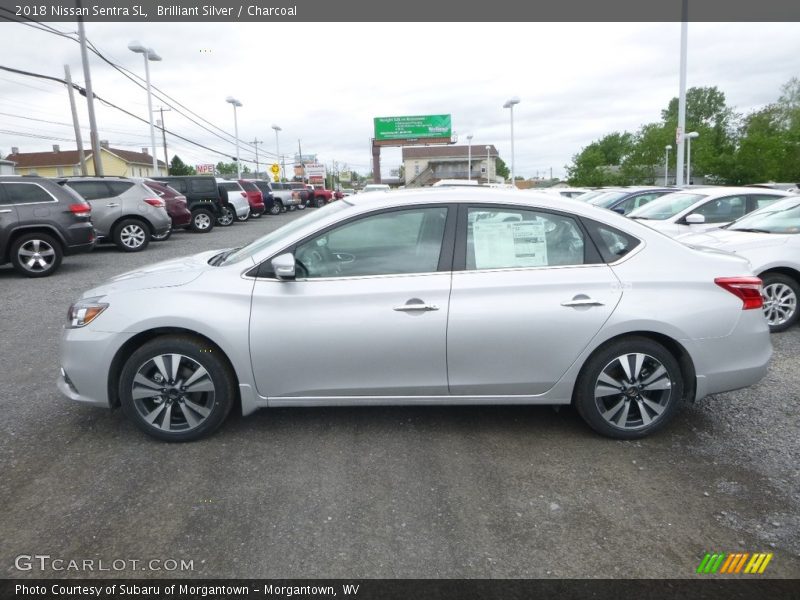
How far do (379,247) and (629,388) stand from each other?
184 cm

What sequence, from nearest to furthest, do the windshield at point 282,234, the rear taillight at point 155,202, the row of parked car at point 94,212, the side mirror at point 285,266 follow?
1. the side mirror at point 285,266
2. the windshield at point 282,234
3. the row of parked car at point 94,212
4. the rear taillight at point 155,202

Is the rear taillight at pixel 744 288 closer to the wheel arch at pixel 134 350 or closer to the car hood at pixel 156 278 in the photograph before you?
the wheel arch at pixel 134 350

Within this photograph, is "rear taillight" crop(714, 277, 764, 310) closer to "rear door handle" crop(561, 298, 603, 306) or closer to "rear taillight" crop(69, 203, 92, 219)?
"rear door handle" crop(561, 298, 603, 306)

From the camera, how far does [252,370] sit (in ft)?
12.4

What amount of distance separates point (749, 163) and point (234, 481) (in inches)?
2044

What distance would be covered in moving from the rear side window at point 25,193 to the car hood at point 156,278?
796cm

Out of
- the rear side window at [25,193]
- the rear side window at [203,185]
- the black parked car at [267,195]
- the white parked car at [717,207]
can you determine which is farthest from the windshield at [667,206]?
the black parked car at [267,195]

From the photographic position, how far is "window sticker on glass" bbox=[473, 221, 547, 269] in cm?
388

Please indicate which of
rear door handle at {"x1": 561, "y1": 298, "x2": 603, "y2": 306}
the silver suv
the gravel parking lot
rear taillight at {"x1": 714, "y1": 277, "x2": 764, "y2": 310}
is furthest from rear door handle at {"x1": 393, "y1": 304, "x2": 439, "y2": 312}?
the silver suv

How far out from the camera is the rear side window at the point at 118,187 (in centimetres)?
1424

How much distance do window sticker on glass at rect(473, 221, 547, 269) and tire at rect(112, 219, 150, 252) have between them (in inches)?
498

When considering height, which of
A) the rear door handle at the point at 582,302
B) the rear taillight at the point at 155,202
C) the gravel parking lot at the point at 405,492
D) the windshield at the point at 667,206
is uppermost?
the rear taillight at the point at 155,202

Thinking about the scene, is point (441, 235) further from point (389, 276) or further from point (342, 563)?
point (342, 563)

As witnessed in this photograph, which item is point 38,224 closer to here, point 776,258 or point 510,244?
point 510,244
